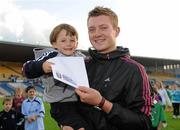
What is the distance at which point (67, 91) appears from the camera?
9.35ft

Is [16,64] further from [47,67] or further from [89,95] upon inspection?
[89,95]

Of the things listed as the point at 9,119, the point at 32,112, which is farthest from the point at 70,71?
the point at 32,112

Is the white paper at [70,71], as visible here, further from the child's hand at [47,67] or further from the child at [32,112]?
the child at [32,112]

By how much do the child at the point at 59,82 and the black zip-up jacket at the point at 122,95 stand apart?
16 cm

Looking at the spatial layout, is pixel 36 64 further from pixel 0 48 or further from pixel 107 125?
pixel 0 48

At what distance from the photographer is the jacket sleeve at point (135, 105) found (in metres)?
2.39

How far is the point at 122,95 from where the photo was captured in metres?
2.48

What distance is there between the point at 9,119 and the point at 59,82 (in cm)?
603

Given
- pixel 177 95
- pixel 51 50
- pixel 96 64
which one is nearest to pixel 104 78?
pixel 96 64

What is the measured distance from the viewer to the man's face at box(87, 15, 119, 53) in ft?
8.36

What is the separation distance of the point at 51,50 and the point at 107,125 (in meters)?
0.87

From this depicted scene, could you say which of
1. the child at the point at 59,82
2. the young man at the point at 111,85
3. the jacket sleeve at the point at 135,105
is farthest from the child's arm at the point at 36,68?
the jacket sleeve at the point at 135,105

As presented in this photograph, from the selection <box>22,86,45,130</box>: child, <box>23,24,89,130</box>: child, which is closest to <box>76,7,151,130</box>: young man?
<box>23,24,89,130</box>: child

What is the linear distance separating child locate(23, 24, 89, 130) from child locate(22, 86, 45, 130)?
658 centimetres
